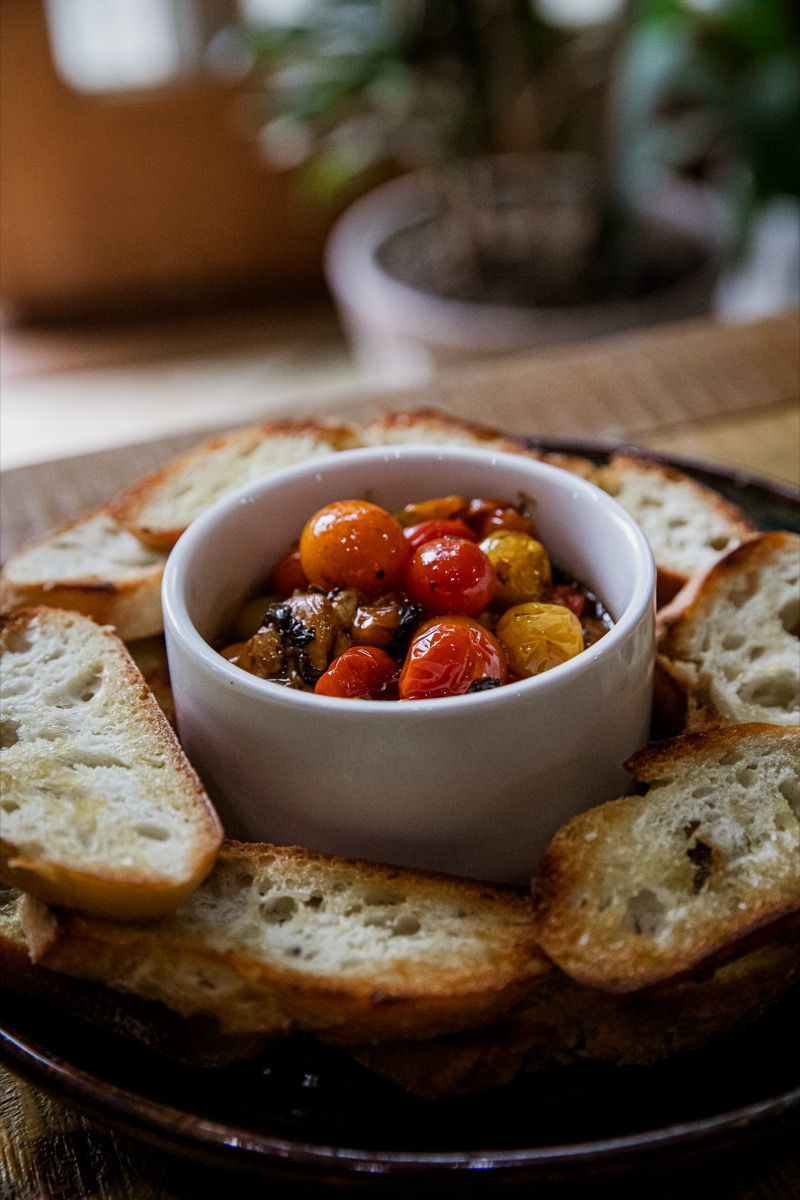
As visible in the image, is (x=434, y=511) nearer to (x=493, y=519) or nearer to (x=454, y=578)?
(x=493, y=519)

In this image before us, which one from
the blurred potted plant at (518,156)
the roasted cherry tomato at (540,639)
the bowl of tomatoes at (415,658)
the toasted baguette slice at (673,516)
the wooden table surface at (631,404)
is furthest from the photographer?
the blurred potted plant at (518,156)

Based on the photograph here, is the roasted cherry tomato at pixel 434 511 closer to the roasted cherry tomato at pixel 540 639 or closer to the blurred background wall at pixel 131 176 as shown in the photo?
the roasted cherry tomato at pixel 540 639

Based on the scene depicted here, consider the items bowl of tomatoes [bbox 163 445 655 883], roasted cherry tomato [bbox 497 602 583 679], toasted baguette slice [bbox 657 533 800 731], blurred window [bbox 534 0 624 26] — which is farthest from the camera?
blurred window [bbox 534 0 624 26]

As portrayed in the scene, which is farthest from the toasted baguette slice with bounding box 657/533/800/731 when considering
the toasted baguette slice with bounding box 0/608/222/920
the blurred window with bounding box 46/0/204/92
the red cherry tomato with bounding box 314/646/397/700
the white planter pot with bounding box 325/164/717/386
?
the blurred window with bounding box 46/0/204/92

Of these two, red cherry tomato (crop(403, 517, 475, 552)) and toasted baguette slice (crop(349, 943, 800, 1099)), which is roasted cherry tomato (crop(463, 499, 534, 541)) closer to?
red cherry tomato (crop(403, 517, 475, 552))

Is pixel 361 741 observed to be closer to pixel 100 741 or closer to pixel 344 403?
pixel 100 741

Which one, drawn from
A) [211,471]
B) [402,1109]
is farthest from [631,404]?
[402,1109]

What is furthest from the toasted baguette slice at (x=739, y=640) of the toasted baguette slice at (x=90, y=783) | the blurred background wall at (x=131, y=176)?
the blurred background wall at (x=131, y=176)

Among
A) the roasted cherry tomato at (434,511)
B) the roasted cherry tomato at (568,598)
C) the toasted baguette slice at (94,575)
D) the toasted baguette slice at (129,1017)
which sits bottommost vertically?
the toasted baguette slice at (129,1017)
